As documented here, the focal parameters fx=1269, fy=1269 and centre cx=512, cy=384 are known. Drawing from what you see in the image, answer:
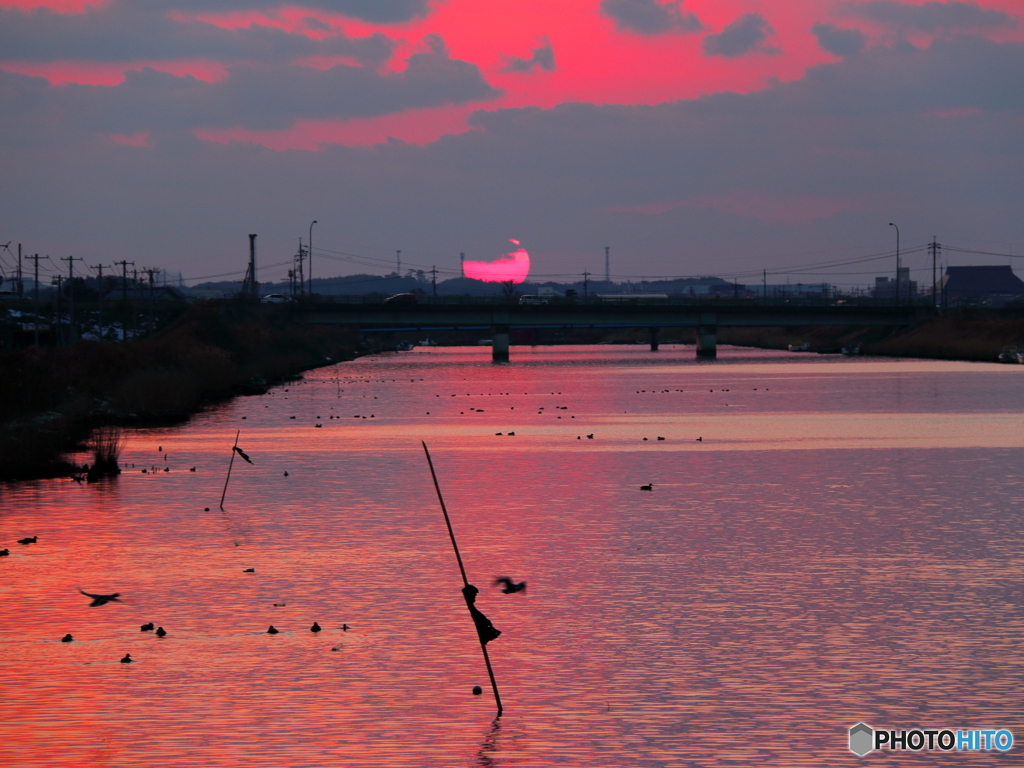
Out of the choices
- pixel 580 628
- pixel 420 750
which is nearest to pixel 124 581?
pixel 580 628

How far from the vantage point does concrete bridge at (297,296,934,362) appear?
171m

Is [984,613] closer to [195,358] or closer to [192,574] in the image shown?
[192,574]

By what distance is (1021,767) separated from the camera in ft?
49.2

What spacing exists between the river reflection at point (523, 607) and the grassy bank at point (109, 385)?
12.2 ft

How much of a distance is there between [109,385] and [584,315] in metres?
109

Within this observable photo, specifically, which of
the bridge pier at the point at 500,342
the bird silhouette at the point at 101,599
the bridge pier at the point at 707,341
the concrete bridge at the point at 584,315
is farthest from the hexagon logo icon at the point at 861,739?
the bridge pier at the point at 707,341

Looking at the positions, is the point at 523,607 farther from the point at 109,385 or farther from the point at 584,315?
the point at 584,315

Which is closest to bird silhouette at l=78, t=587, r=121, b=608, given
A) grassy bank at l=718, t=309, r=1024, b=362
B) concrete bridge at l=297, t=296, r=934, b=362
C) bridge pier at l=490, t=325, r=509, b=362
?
concrete bridge at l=297, t=296, r=934, b=362

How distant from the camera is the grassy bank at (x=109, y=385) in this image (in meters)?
47.3

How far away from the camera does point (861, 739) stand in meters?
15.9

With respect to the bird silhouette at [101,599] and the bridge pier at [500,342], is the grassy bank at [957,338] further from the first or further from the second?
the bird silhouette at [101,599]

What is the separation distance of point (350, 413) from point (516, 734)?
63682mm

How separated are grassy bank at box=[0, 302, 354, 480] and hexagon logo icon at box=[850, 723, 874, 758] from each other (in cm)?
3577

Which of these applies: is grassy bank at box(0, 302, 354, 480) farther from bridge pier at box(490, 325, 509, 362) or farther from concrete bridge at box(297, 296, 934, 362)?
bridge pier at box(490, 325, 509, 362)
